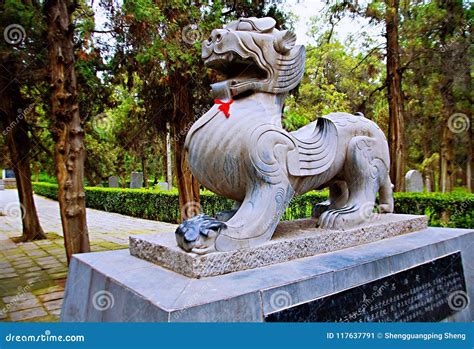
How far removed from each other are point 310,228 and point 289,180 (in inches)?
23.8

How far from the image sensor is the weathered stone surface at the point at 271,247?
232cm

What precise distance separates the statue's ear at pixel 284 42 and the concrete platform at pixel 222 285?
5.32ft

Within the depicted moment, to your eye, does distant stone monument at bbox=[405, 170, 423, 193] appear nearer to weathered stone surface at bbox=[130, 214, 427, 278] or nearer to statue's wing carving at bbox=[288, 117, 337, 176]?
weathered stone surface at bbox=[130, 214, 427, 278]

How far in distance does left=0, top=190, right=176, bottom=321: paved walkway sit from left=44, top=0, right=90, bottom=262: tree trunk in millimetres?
744

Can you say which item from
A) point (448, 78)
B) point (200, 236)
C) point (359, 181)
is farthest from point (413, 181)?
point (200, 236)

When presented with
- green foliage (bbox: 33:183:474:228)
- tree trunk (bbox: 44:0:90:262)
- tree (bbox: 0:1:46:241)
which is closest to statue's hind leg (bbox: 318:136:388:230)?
tree trunk (bbox: 44:0:90:262)

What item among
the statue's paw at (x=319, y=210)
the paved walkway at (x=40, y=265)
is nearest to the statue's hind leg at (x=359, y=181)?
the statue's paw at (x=319, y=210)

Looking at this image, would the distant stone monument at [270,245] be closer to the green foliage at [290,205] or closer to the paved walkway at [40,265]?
the paved walkway at [40,265]

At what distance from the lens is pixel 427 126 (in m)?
18.2

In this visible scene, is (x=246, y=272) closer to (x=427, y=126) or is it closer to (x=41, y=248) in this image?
(x=41, y=248)

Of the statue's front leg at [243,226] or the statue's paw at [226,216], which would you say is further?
the statue's paw at [226,216]

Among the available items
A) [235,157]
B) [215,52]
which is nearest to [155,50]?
[215,52]

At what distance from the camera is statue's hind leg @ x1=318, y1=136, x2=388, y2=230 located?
3.21 meters

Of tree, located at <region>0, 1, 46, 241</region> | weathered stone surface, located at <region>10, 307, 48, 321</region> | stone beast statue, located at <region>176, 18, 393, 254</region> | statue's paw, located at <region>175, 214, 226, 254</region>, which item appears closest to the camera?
→ statue's paw, located at <region>175, 214, 226, 254</region>
